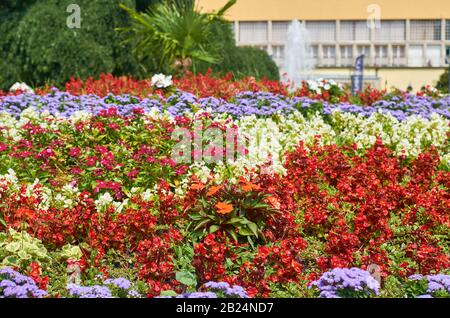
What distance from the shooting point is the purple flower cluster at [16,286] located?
3717 millimetres

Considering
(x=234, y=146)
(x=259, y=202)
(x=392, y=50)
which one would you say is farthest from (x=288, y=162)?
(x=392, y=50)

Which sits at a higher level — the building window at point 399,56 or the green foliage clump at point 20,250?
the building window at point 399,56

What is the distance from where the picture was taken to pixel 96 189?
220 inches

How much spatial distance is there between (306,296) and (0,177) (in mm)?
2426

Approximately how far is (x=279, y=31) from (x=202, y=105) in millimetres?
32845

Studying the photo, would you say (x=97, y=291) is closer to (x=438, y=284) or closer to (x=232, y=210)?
(x=232, y=210)

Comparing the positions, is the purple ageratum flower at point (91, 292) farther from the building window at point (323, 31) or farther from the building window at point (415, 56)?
the building window at point (323, 31)

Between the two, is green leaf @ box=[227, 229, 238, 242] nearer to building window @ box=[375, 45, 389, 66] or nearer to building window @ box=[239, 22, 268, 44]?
building window @ box=[375, 45, 389, 66]

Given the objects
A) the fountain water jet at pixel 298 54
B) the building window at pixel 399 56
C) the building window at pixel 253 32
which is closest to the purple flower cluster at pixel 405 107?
the fountain water jet at pixel 298 54

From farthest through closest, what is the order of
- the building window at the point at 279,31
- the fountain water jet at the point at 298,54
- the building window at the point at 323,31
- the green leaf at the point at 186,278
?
the building window at the point at 279,31 < the building window at the point at 323,31 < the fountain water jet at the point at 298,54 < the green leaf at the point at 186,278

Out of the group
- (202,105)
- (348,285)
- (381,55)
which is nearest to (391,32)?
(381,55)

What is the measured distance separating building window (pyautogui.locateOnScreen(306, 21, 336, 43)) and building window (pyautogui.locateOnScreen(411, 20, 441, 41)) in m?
3.76

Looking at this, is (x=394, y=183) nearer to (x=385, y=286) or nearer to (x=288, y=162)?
(x=288, y=162)

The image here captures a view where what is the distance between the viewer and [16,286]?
378 centimetres
